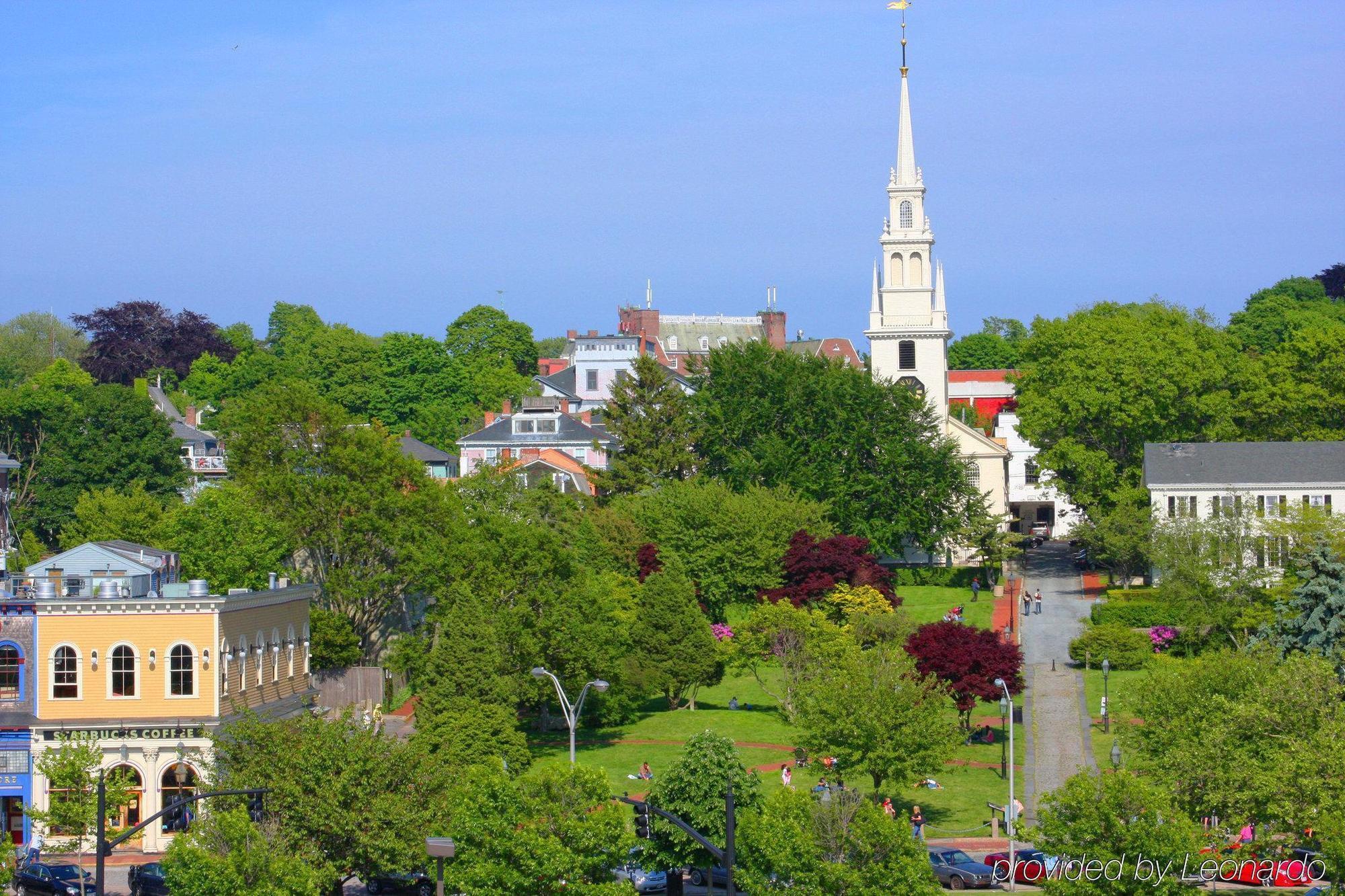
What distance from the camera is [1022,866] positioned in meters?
51.9

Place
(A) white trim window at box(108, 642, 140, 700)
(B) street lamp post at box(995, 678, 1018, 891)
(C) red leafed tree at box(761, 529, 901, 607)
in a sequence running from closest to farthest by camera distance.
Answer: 1. (B) street lamp post at box(995, 678, 1018, 891)
2. (A) white trim window at box(108, 642, 140, 700)
3. (C) red leafed tree at box(761, 529, 901, 607)

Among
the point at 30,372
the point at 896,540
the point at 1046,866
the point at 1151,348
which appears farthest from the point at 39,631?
the point at 30,372

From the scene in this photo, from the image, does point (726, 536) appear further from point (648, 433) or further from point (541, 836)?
point (541, 836)

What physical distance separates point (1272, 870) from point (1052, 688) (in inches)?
919

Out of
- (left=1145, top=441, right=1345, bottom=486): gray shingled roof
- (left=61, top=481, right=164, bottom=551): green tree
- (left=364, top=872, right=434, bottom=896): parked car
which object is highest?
(left=1145, top=441, right=1345, bottom=486): gray shingled roof

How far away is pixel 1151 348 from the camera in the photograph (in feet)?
322

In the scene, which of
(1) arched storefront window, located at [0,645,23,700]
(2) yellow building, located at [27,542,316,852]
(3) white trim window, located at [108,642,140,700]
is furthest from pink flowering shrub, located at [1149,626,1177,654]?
(1) arched storefront window, located at [0,645,23,700]

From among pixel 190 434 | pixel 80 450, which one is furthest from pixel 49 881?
pixel 190 434

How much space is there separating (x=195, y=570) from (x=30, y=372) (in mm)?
105855

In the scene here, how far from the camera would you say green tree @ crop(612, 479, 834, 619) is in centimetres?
8488

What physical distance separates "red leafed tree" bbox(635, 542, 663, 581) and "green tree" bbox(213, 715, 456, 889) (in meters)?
35.8

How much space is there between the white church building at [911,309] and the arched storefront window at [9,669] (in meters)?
60.7

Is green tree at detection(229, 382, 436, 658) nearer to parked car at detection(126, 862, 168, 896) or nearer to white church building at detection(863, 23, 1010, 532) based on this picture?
parked car at detection(126, 862, 168, 896)

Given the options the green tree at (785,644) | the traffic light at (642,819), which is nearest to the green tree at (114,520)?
the green tree at (785,644)
